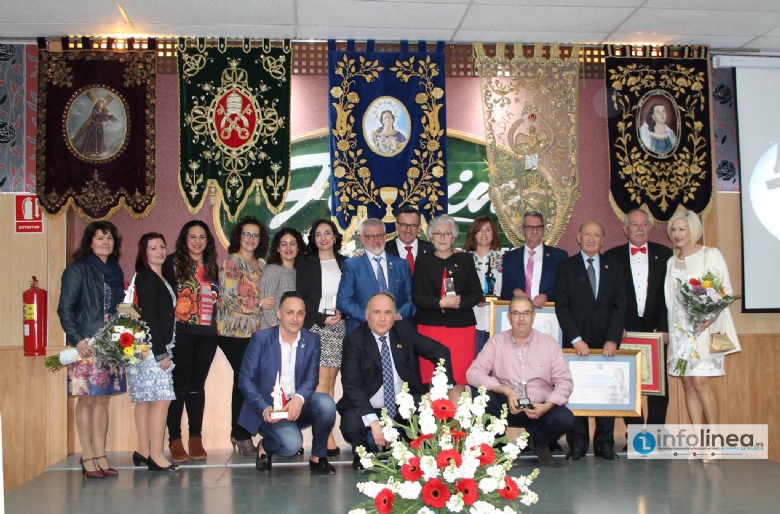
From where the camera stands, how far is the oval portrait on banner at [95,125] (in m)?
6.09

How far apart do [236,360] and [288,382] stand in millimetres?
851

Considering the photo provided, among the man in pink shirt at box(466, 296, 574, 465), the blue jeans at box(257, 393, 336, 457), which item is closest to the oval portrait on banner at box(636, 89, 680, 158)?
the man in pink shirt at box(466, 296, 574, 465)

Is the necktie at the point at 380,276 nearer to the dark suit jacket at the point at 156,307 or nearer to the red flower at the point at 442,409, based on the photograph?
the dark suit jacket at the point at 156,307

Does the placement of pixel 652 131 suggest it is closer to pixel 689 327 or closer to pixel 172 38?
pixel 689 327

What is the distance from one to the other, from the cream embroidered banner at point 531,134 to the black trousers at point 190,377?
2707mm

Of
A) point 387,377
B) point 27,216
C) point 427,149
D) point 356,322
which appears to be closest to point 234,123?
point 427,149

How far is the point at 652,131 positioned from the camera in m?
6.50

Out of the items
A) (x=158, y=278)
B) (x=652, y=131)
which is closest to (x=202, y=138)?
(x=158, y=278)

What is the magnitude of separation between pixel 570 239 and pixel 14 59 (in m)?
5.01

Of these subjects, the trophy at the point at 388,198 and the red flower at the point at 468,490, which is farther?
the trophy at the point at 388,198

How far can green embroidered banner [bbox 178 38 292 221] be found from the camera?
20.3 feet

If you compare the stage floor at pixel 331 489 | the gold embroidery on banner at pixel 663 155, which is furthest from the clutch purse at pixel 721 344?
the gold embroidery on banner at pixel 663 155

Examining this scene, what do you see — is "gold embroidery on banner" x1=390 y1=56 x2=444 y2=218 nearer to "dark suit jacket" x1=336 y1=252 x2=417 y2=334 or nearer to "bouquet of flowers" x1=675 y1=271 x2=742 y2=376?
"dark suit jacket" x1=336 y1=252 x2=417 y2=334

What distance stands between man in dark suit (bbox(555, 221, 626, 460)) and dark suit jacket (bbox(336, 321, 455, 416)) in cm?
104
